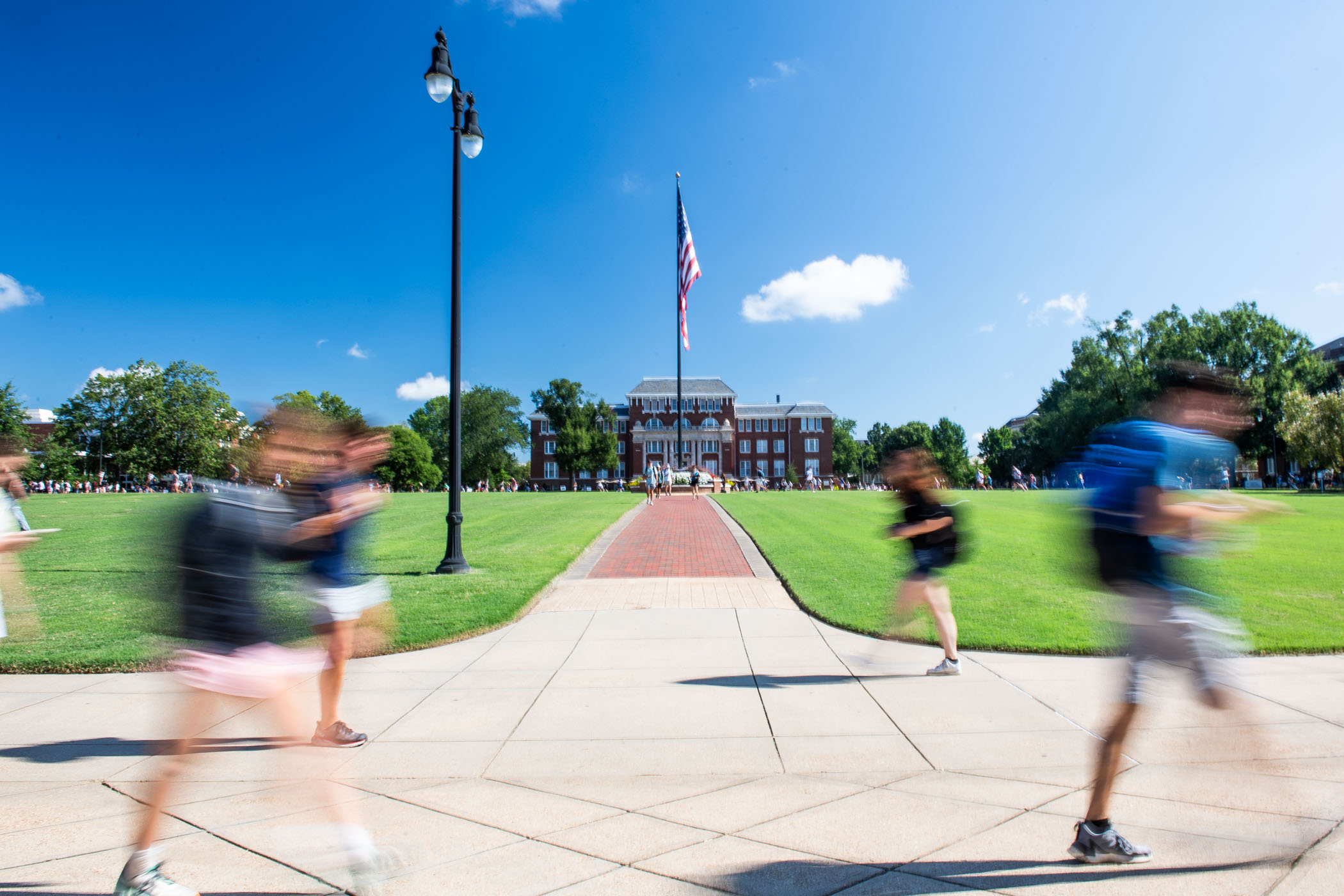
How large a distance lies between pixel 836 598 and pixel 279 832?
6.76 m

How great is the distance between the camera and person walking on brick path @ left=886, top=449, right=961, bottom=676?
5504mm

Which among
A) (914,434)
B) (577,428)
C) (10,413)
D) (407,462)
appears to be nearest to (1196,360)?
(914,434)

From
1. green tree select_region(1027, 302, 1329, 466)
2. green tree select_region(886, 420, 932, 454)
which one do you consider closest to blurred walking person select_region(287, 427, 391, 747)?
green tree select_region(1027, 302, 1329, 466)

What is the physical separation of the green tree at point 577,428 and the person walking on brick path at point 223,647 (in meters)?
88.7

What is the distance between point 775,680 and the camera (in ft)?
18.8

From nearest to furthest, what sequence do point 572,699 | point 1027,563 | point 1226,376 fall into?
point 1226,376 → point 572,699 → point 1027,563

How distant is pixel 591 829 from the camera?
3.31 metres

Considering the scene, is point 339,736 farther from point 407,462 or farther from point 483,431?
point 483,431

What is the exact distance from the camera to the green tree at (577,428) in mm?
91312

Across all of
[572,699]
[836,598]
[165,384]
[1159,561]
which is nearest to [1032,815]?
[1159,561]

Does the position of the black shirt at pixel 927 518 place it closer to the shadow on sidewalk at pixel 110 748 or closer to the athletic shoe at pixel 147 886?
the shadow on sidewalk at pixel 110 748

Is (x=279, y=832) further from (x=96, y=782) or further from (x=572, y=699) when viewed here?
(x=572, y=699)

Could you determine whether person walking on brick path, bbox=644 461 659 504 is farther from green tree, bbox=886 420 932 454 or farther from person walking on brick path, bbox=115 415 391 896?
green tree, bbox=886 420 932 454

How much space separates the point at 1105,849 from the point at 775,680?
3003mm
